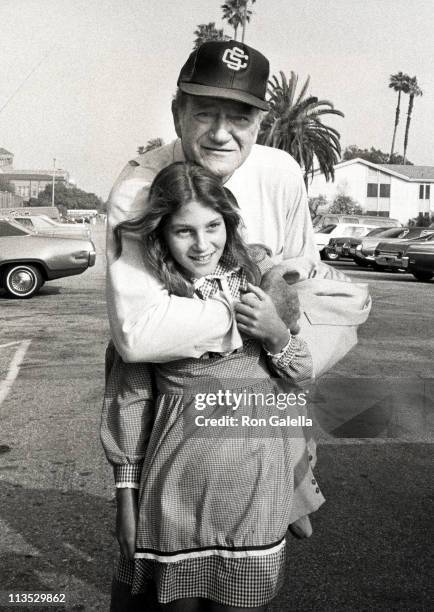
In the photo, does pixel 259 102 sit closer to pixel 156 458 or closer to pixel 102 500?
pixel 156 458

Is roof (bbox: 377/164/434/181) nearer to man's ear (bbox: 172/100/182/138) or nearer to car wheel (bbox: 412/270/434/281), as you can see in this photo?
car wheel (bbox: 412/270/434/281)

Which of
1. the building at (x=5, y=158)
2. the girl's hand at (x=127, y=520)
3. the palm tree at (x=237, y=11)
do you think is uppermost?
the palm tree at (x=237, y=11)

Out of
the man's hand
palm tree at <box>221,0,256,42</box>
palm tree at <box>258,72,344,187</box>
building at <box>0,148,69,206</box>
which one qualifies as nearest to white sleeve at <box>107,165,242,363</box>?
the man's hand

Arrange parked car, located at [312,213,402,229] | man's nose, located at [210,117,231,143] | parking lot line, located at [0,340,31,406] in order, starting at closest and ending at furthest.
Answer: man's nose, located at [210,117,231,143] < parking lot line, located at [0,340,31,406] < parked car, located at [312,213,402,229]

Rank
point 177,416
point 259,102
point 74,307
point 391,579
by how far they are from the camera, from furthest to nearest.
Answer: point 74,307
point 391,579
point 259,102
point 177,416

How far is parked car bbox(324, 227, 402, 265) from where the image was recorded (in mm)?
27781

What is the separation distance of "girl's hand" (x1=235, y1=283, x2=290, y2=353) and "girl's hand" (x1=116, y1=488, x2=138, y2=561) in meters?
0.52

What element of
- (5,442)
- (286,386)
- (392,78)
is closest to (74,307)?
(5,442)

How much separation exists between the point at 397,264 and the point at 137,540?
2226cm

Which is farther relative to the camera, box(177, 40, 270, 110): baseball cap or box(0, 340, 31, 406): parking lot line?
box(0, 340, 31, 406): parking lot line

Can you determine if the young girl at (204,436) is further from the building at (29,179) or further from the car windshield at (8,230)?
the building at (29,179)

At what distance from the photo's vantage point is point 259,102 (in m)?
2.18

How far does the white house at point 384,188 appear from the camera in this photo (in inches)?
2707

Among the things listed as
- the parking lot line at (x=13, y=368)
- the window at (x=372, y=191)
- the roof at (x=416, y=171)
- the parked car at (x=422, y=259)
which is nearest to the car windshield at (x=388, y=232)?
the parked car at (x=422, y=259)
